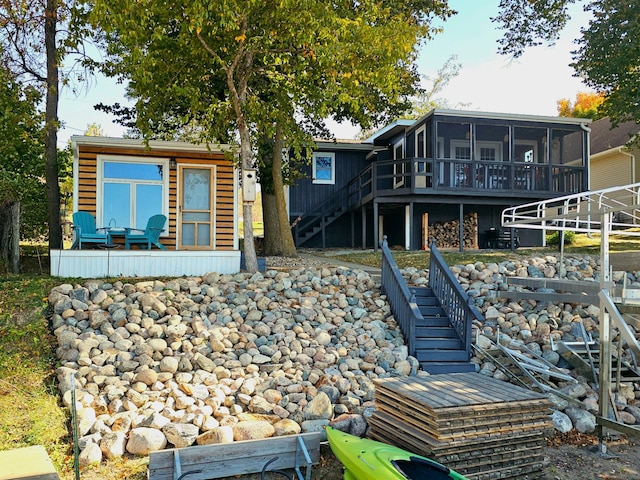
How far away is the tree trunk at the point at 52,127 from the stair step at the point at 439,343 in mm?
8367

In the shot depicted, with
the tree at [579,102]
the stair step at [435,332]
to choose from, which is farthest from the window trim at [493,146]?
the tree at [579,102]

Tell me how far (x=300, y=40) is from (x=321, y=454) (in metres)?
7.14

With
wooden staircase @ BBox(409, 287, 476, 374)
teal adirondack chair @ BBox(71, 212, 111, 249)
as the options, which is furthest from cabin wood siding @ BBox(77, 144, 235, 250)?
wooden staircase @ BBox(409, 287, 476, 374)

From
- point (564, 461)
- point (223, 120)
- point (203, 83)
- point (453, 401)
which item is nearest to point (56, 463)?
point (453, 401)

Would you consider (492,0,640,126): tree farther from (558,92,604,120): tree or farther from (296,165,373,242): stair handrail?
(558,92,604,120): tree

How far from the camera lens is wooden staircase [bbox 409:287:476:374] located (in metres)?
7.98

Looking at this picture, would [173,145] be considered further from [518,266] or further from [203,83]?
[518,266]

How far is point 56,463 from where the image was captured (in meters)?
5.12

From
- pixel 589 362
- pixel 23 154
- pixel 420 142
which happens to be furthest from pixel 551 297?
pixel 23 154

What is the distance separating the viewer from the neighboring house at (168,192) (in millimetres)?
11805

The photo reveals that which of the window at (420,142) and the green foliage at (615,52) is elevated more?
the green foliage at (615,52)

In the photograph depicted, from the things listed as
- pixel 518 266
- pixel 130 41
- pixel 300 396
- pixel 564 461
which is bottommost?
pixel 564 461

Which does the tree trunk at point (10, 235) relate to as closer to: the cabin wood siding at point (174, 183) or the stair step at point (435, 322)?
the cabin wood siding at point (174, 183)

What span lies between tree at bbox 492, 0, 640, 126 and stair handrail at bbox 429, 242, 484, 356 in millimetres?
9048
